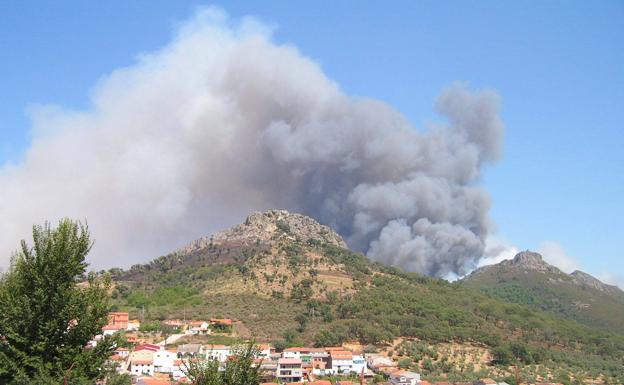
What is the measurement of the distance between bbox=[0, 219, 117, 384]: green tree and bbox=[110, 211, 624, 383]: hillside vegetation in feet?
139

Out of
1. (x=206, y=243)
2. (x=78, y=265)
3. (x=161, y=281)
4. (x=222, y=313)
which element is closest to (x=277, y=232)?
(x=206, y=243)

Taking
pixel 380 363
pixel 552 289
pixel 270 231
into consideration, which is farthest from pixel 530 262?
pixel 380 363

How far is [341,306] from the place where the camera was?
2749 inches

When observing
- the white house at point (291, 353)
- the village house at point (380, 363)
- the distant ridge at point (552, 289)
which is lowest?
the village house at point (380, 363)

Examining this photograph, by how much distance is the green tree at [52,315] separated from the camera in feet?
38.6

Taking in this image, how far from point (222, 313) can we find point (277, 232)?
3618cm

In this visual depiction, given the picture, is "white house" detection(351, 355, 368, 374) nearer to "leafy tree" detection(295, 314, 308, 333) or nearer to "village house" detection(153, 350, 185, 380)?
"leafy tree" detection(295, 314, 308, 333)

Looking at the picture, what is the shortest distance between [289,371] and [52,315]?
3923 cm

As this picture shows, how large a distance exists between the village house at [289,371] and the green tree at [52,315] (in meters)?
38.1

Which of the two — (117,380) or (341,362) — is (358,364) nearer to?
(341,362)

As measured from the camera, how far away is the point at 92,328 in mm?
12203

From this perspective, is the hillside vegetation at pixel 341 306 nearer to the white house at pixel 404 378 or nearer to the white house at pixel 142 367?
the white house at pixel 404 378

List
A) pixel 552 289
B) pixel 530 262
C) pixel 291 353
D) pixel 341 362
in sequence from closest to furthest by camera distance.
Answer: pixel 341 362 → pixel 291 353 → pixel 552 289 → pixel 530 262

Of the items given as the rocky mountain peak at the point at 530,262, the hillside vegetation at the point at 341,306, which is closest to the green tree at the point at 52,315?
the hillside vegetation at the point at 341,306
